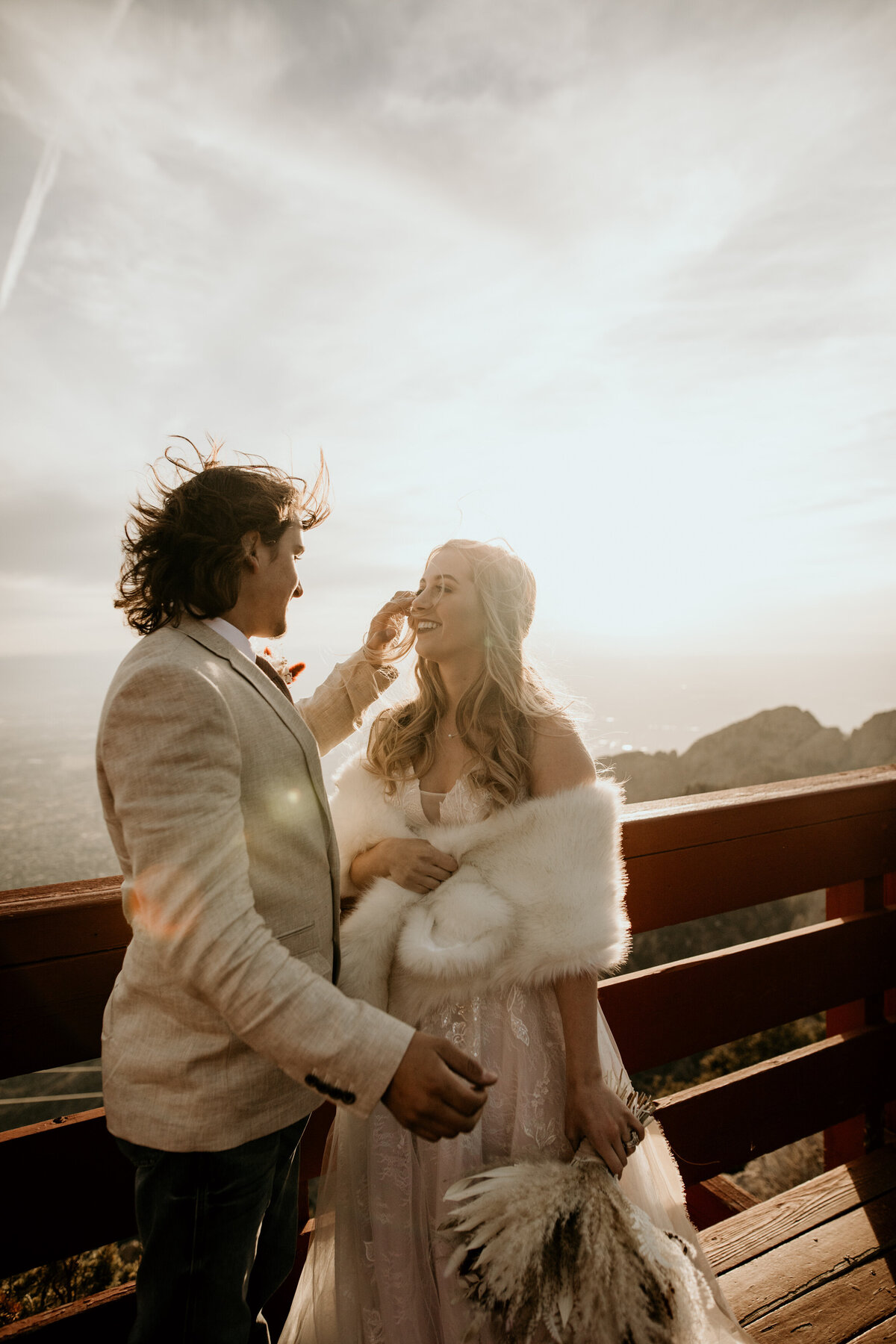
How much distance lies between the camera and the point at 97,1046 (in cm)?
147

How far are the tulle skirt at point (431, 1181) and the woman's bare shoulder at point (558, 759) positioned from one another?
1.52ft

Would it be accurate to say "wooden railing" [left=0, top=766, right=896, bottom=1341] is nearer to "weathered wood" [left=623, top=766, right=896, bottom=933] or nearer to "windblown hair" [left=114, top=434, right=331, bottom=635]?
"weathered wood" [left=623, top=766, right=896, bottom=933]

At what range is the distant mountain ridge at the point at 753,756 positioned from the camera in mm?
9250

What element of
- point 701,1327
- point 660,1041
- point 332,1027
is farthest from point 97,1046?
point 660,1041

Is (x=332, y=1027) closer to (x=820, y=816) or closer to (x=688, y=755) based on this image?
(x=820, y=816)

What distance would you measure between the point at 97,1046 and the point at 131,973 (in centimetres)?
44

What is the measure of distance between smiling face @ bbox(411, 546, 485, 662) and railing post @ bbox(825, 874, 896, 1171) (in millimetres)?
1817

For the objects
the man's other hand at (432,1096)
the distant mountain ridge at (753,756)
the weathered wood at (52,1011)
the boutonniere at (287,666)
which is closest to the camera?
the man's other hand at (432,1096)

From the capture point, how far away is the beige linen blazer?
980 mm

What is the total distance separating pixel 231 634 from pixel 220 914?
56 cm

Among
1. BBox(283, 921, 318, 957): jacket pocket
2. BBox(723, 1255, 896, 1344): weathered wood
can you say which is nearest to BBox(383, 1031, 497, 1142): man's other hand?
BBox(283, 921, 318, 957): jacket pocket

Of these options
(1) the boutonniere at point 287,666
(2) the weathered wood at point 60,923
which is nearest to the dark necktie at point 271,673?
(1) the boutonniere at point 287,666

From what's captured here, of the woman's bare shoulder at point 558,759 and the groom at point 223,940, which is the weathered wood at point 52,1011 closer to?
the groom at point 223,940

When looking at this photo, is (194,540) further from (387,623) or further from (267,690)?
(387,623)
